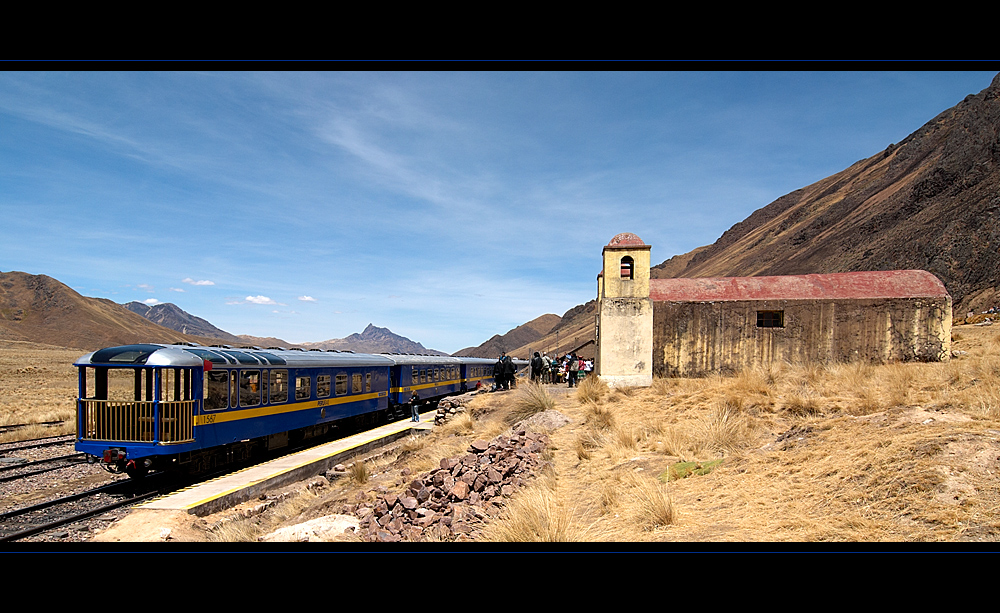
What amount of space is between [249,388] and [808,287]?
1682cm

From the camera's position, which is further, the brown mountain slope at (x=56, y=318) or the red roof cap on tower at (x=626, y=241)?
the brown mountain slope at (x=56, y=318)

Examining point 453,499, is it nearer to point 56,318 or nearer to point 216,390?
point 216,390

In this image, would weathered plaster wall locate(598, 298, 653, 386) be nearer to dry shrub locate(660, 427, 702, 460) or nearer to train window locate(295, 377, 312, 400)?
dry shrub locate(660, 427, 702, 460)

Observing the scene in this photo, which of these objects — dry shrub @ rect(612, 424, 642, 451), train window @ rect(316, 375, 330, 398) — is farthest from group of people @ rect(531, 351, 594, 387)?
dry shrub @ rect(612, 424, 642, 451)

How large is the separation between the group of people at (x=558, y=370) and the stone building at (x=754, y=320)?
17.9ft

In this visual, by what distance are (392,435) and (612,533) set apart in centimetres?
1343

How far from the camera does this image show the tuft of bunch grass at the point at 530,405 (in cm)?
1462

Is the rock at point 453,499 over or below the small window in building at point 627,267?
below

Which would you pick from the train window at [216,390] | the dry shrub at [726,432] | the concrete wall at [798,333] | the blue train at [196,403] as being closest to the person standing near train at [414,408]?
the blue train at [196,403]

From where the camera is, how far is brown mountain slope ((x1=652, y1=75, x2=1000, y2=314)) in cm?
3856

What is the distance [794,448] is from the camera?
734cm

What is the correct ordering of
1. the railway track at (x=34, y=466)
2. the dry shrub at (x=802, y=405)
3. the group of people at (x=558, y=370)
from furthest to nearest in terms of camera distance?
the group of people at (x=558, y=370) < the railway track at (x=34, y=466) < the dry shrub at (x=802, y=405)

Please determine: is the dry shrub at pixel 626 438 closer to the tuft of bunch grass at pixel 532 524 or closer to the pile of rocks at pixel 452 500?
the pile of rocks at pixel 452 500
